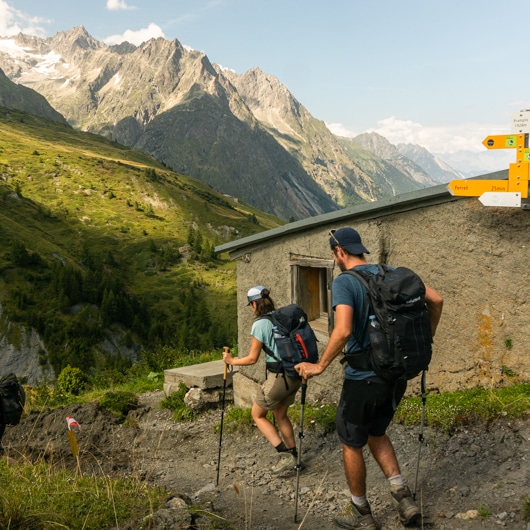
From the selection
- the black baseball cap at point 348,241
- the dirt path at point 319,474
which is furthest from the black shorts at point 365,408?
the black baseball cap at point 348,241

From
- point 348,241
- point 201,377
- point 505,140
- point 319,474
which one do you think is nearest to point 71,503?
point 319,474

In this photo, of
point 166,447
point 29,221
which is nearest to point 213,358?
point 166,447

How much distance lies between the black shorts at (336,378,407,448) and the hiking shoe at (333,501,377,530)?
58cm

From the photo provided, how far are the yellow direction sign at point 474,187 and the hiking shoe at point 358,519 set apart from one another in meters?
3.96

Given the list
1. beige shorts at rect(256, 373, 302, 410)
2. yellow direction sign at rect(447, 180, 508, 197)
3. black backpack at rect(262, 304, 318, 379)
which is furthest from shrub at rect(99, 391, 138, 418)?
yellow direction sign at rect(447, 180, 508, 197)

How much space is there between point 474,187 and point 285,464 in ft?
13.7

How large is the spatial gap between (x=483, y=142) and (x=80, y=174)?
113 meters

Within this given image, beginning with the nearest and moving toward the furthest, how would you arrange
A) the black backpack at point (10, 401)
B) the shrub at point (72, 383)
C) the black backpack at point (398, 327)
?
1. the black backpack at point (398, 327)
2. the black backpack at point (10, 401)
3. the shrub at point (72, 383)

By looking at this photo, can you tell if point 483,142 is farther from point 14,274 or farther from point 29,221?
point 29,221

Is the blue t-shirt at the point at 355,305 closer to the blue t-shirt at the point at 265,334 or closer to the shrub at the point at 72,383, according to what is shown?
the blue t-shirt at the point at 265,334

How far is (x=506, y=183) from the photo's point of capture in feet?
19.4

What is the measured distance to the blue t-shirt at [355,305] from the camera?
3.85 m

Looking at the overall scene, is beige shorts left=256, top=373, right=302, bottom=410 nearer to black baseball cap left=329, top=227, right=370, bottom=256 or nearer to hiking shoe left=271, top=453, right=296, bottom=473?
hiking shoe left=271, top=453, right=296, bottom=473

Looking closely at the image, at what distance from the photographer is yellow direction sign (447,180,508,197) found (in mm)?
5969
